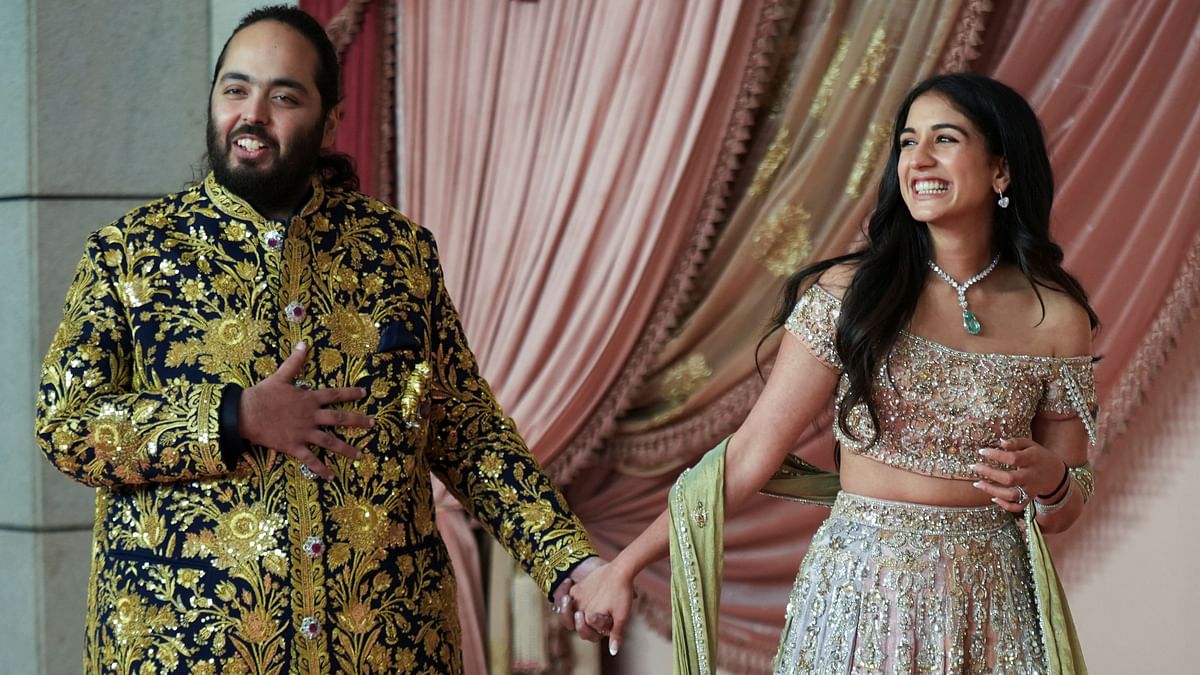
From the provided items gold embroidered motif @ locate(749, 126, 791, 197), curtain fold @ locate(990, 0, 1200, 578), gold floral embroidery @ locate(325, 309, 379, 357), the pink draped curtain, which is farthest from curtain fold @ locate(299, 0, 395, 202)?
gold floral embroidery @ locate(325, 309, 379, 357)

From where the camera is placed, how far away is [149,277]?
201 cm

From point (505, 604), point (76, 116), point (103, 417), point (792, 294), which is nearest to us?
point (103, 417)

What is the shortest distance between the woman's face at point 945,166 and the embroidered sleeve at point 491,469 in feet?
2.39

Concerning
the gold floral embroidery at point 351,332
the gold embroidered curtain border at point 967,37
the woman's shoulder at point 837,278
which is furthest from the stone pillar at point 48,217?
the woman's shoulder at point 837,278

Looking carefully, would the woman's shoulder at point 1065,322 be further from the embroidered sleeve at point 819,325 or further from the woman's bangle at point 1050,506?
the embroidered sleeve at point 819,325

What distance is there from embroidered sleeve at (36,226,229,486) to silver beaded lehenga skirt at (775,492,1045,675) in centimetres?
94

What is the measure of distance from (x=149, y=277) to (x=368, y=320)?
1.04 feet

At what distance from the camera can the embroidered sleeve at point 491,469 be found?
220 cm

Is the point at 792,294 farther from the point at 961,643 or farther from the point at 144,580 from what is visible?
the point at 144,580

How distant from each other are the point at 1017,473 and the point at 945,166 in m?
0.47

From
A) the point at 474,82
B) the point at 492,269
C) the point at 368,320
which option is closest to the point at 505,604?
the point at 492,269

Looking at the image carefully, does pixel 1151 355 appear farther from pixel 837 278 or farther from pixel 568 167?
pixel 568 167

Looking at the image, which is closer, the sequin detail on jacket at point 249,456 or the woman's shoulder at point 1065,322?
the sequin detail on jacket at point 249,456

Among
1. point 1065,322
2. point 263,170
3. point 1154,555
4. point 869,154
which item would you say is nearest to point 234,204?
point 263,170
